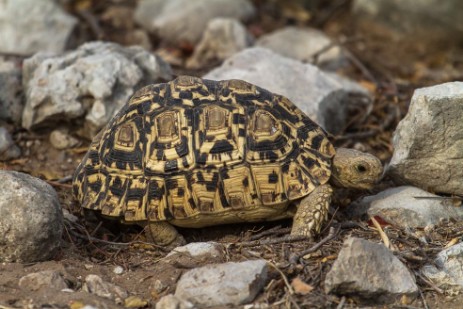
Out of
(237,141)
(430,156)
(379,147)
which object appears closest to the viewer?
(237,141)

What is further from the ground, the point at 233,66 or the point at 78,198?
the point at 233,66

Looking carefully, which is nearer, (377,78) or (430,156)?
(430,156)

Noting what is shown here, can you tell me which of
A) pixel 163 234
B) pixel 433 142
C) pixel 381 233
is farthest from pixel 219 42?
pixel 381 233

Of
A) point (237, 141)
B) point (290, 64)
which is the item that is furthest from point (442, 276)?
point (290, 64)

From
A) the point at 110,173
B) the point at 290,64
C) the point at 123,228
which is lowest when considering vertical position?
the point at 123,228

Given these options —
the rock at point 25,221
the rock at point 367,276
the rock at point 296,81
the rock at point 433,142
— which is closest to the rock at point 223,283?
the rock at point 367,276

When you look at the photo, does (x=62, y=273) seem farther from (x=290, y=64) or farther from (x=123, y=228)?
(x=290, y=64)
